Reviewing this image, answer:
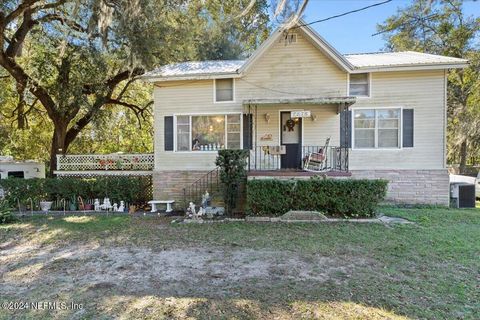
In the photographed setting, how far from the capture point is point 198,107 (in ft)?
35.8

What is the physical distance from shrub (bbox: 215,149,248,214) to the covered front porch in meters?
1.32

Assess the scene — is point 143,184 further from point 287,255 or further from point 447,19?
point 447,19

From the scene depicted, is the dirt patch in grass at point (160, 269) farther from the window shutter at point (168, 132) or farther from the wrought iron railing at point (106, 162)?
the wrought iron railing at point (106, 162)

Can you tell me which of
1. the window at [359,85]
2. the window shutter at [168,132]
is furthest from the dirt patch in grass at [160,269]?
the window at [359,85]

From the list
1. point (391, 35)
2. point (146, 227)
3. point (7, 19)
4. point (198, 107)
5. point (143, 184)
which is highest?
point (391, 35)

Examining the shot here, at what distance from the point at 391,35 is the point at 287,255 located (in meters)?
19.7

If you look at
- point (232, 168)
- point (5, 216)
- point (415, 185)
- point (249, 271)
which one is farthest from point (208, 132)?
point (415, 185)

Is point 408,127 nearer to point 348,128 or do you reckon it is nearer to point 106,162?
point 348,128

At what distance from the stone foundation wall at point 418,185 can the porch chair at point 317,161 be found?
1.89 meters

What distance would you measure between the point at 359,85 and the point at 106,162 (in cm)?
1025

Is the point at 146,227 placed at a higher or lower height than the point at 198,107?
lower

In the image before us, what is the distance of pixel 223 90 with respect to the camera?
35.7ft

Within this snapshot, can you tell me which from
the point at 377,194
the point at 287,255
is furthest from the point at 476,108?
the point at 287,255

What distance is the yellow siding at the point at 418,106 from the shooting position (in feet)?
33.1
